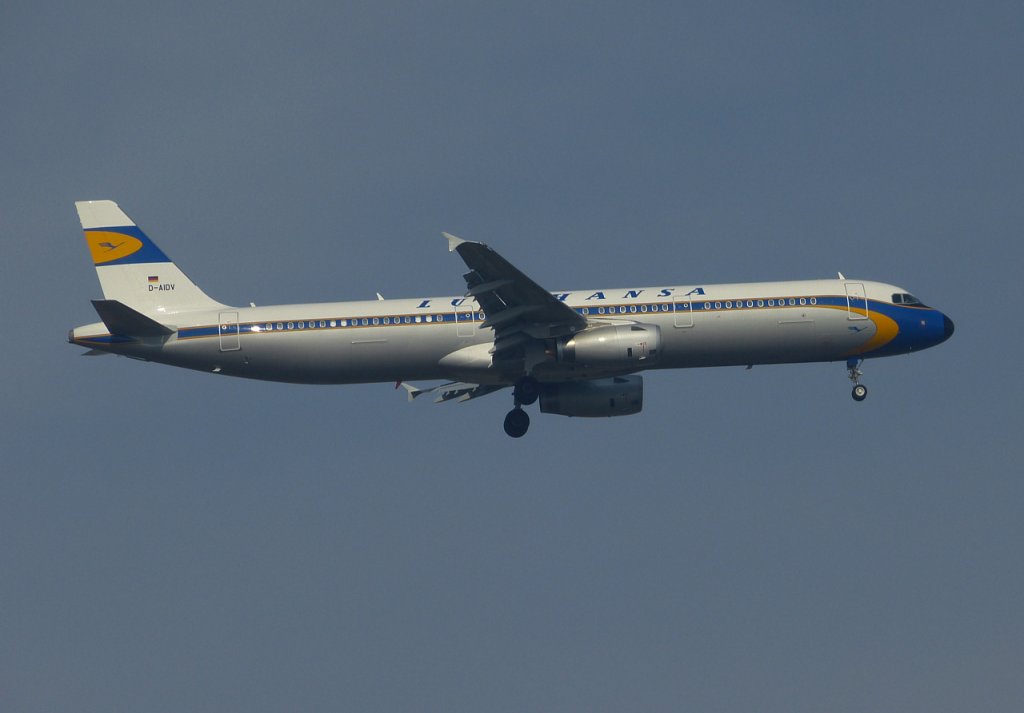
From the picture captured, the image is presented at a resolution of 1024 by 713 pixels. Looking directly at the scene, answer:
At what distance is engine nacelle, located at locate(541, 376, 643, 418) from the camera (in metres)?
54.5

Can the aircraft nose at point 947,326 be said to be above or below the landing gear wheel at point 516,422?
above

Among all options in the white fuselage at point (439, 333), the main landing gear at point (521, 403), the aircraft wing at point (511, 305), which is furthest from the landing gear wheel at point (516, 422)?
the aircraft wing at point (511, 305)

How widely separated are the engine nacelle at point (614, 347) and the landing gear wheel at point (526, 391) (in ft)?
9.44

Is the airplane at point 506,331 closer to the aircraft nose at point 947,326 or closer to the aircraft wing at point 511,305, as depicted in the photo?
the aircraft wing at point 511,305

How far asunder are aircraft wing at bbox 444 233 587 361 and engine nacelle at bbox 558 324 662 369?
2.70 ft

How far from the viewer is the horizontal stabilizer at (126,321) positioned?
49.0 m

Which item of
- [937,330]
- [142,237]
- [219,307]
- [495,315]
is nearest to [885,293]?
[937,330]

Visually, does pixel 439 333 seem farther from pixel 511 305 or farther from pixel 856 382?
pixel 856 382

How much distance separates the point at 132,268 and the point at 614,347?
19688 millimetres

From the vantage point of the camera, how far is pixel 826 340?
52.7 metres

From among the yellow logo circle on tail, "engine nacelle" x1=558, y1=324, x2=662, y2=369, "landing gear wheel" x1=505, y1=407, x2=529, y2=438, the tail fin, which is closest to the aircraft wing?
"engine nacelle" x1=558, y1=324, x2=662, y2=369

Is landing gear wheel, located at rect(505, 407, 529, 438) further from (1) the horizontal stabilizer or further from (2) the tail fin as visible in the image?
(1) the horizontal stabilizer

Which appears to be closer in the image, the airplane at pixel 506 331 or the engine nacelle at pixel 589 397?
the airplane at pixel 506 331

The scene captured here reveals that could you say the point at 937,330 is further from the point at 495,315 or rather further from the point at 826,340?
the point at 495,315
